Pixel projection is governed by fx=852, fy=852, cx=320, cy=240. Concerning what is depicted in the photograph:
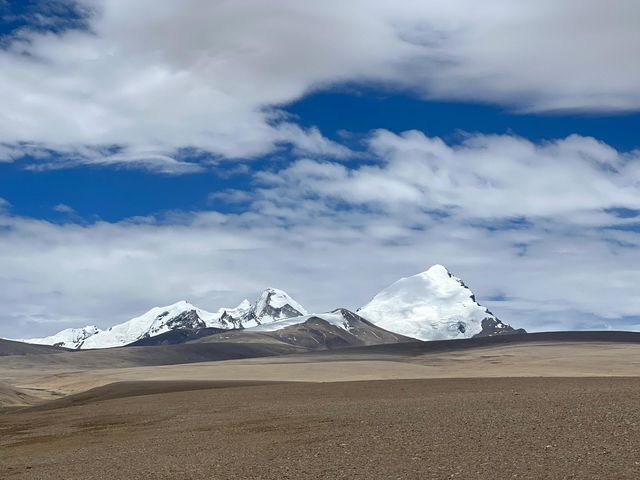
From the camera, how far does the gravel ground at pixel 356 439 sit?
2358cm

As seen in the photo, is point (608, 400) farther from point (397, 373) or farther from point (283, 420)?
point (397, 373)

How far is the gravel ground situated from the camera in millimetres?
23578

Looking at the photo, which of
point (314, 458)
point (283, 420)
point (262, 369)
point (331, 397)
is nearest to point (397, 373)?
point (262, 369)

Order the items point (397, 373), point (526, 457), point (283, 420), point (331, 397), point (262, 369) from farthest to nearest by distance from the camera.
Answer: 1. point (262, 369)
2. point (397, 373)
3. point (331, 397)
4. point (283, 420)
5. point (526, 457)

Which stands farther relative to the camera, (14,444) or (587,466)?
(14,444)

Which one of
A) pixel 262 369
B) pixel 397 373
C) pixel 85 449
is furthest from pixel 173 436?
pixel 262 369

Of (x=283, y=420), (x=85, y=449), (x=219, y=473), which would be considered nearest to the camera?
(x=219, y=473)

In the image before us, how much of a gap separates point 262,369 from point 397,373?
32.0 metres

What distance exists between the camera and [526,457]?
2380 cm

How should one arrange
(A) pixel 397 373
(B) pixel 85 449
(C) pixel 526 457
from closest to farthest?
(C) pixel 526 457 → (B) pixel 85 449 → (A) pixel 397 373

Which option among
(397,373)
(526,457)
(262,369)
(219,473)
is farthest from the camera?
(262,369)

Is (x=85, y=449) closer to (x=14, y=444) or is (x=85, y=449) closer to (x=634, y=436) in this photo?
(x=14, y=444)

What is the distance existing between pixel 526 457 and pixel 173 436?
55.7 feet

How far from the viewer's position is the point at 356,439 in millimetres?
29969
